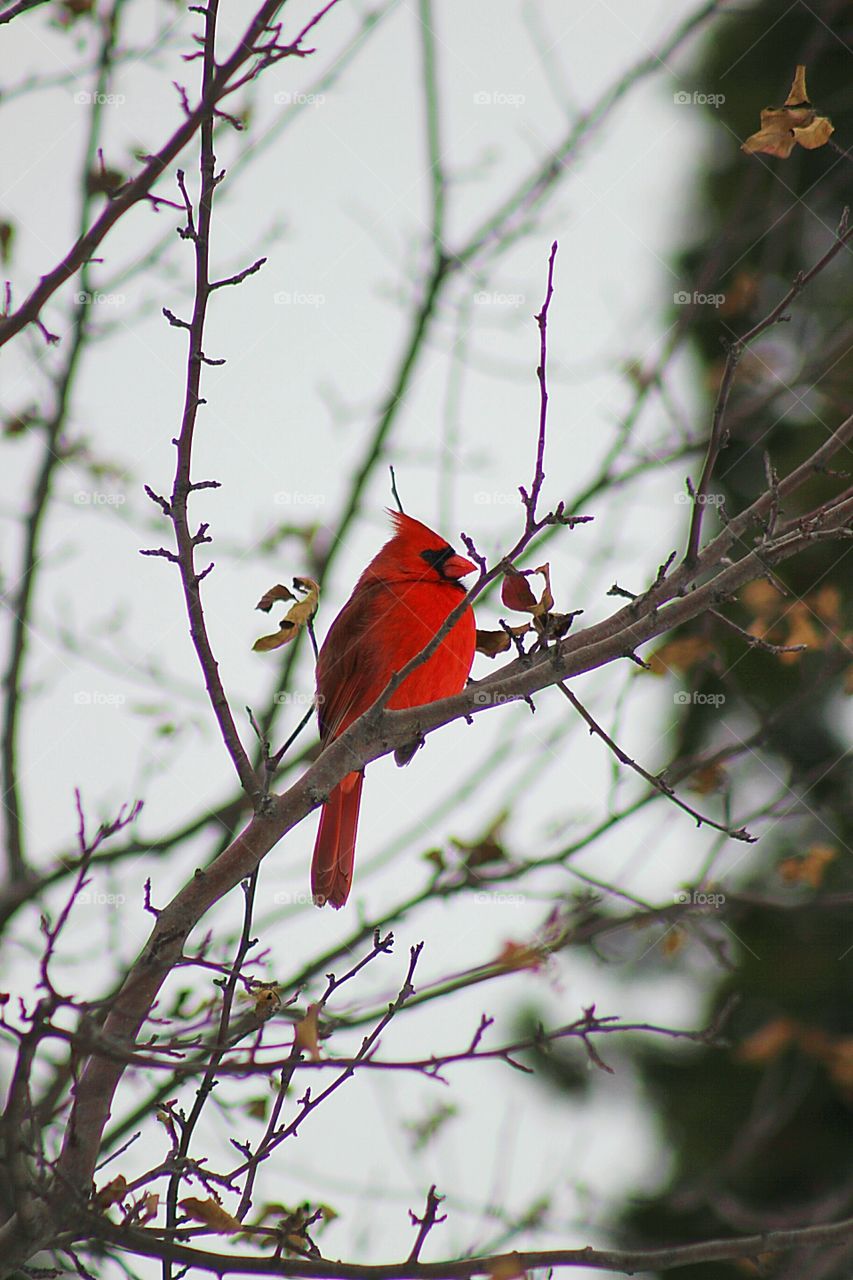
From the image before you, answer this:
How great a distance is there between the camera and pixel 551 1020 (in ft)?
14.3

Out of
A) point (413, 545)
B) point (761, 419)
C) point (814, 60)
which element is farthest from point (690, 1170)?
point (814, 60)

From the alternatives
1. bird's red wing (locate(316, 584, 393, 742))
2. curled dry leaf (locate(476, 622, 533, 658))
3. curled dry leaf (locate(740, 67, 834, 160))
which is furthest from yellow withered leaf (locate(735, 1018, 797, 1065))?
curled dry leaf (locate(740, 67, 834, 160))

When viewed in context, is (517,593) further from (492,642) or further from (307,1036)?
(307,1036)

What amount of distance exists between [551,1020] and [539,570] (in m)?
2.84

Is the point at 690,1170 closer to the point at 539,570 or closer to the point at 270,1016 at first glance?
the point at 270,1016

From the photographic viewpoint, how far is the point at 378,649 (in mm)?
3193

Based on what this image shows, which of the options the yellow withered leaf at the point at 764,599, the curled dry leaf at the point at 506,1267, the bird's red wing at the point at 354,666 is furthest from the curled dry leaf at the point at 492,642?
the yellow withered leaf at the point at 764,599

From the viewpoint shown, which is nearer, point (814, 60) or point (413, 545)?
point (413, 545)

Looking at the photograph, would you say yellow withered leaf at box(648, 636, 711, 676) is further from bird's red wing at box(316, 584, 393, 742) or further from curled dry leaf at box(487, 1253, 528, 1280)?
curled dry leaf at box(487, 1253, 528, 1280)
